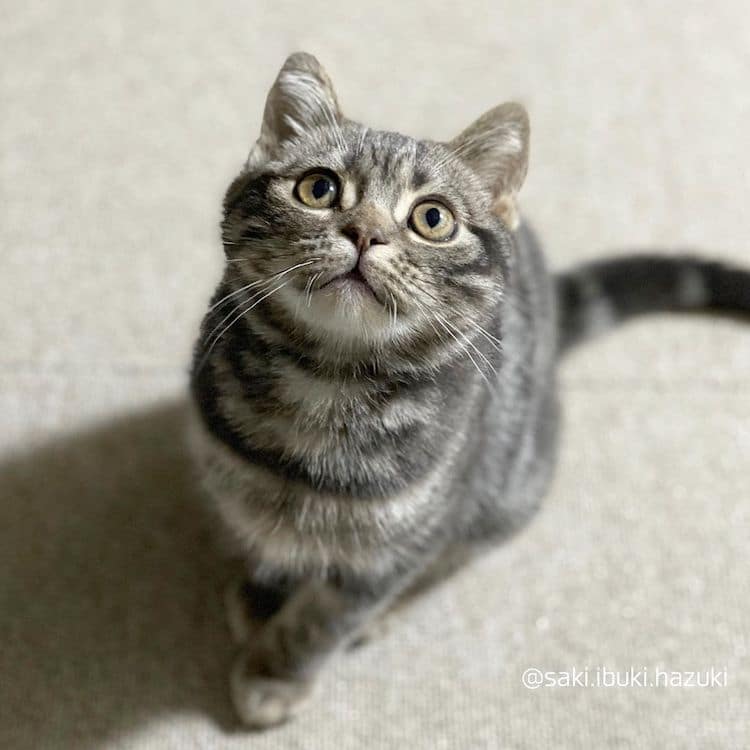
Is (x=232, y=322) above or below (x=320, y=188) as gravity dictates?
below

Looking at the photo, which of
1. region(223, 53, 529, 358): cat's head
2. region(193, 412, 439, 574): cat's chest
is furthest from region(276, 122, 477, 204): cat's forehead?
region(193, 412, 439, 574): cat's chest

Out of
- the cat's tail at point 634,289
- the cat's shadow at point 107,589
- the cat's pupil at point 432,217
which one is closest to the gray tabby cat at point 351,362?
the cat's pupil at point 432,217

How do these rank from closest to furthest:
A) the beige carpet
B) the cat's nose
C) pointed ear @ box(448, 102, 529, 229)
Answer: the cat's nose, pointed ear @ box(448, 102, 529, 229), the beige carpet

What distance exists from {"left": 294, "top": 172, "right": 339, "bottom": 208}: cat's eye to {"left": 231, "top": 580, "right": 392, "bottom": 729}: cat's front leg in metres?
0.55

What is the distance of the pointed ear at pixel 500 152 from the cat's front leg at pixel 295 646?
56cm

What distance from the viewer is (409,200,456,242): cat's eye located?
3.07 feet

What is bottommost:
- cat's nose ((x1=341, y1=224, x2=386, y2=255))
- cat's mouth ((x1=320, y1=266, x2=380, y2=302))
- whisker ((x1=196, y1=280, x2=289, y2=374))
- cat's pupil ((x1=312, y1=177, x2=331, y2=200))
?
whisker ((x1=196, y1=280, x2=289, y2=374))

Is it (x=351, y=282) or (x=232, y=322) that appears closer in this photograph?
(x=351, y=282)

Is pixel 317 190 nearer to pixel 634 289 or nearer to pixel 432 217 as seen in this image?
pixel 432 217

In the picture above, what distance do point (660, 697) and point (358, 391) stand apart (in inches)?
29.1

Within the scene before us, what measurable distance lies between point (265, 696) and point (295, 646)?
10cm

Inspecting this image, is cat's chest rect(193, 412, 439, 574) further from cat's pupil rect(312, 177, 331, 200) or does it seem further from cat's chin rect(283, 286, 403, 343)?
cat's pupil rect(312, 177, 331, 200)

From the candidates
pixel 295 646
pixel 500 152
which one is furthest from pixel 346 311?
pixel 295 646

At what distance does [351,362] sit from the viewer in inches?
38.4
